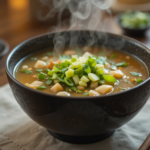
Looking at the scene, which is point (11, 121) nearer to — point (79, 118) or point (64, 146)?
point (64, 146)

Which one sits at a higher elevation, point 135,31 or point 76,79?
point 76,79

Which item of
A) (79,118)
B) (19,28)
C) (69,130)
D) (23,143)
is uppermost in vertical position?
(79,118)

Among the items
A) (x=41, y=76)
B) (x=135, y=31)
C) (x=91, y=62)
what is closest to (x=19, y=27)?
(x=135, y=31)

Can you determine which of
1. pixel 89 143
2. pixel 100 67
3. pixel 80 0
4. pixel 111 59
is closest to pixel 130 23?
pixel 80 0

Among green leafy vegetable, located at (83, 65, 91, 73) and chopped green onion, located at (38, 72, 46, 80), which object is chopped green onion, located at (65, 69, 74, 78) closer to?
green leafy vegetable, located at (83, 65, 91, 73)

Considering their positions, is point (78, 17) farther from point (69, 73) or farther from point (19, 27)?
point (69, 73)
